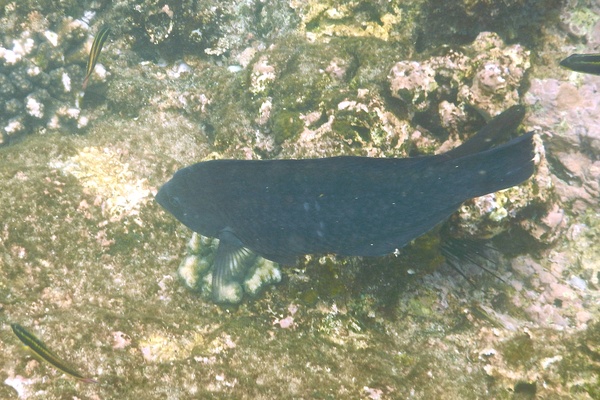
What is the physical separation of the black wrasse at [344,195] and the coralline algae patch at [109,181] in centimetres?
127

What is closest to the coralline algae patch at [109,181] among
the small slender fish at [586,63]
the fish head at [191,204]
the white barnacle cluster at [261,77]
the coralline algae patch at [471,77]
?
the fish head at [191,204]

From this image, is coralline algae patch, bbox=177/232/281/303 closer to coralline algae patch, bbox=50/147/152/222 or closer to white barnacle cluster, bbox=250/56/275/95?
coralline algae patch, bbox=50/147/152/222

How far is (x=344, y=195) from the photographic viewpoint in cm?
305

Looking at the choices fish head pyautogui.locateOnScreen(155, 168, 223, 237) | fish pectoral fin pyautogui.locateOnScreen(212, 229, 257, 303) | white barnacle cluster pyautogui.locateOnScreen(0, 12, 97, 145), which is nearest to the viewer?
fish pectoral fin pyautogui.locateOnScreen(212, 229, 257, 303)

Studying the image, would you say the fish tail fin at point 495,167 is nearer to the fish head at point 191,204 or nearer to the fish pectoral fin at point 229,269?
the fish pectoral fin at point 229,269

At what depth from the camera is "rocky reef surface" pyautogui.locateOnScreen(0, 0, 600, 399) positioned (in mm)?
2910

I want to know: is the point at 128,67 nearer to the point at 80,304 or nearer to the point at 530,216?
the point at 80,304

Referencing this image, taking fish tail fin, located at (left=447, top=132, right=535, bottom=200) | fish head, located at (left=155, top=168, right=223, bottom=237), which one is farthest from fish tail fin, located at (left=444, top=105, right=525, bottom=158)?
fish head, located at (left=155, top=168, right=223, bottom=237)

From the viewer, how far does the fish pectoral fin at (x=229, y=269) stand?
362cm

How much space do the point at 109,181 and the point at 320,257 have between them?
118 inches

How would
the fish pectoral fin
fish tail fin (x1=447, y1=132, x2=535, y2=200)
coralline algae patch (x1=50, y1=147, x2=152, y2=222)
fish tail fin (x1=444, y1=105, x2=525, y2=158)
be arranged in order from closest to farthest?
fish tail fin (x1=447, y1=132, x2=535, y2=200), fish tail fin (x1=444, y1=105, x2=525, y2=158), the fish pectoral fin, coralline algae patch (x1=50, y1=147, x2=152, y2=222)

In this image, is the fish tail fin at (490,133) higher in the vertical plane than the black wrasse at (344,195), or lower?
higher

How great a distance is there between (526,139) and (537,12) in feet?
10.4

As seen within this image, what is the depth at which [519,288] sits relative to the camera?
4.31 metres
